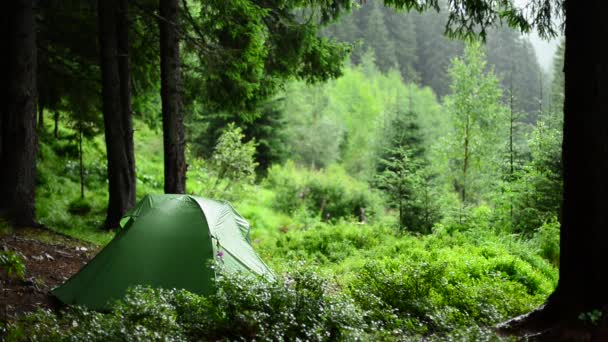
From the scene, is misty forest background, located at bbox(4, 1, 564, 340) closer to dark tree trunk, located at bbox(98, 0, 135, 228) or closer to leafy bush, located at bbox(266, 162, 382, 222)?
leafy bush, located at bbox(266, 162, 382, 222)

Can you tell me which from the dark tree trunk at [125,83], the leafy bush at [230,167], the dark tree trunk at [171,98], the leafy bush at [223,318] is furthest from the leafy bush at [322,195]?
the leafy bush at [223,318]

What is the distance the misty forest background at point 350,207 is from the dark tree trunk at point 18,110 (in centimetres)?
181

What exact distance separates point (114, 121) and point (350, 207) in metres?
10.7

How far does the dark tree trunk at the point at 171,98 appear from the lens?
8820 mm

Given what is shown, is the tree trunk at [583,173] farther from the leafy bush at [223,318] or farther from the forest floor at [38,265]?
the forest floor at [38,265]

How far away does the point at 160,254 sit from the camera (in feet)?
20.4

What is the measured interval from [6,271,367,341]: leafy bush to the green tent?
134cm

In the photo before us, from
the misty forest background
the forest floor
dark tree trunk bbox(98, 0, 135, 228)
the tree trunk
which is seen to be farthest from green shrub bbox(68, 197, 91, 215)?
the tree trunk

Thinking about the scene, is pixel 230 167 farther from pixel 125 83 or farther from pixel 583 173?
pixel 583 173

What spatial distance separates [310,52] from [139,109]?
15.9 feet

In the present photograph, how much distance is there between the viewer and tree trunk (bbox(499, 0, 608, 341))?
15.0 ft

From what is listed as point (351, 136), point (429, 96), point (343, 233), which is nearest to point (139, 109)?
point (343, 233)

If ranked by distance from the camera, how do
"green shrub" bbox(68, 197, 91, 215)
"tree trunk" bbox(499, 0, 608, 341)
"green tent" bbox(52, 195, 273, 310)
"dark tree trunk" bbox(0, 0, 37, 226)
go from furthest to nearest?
"green shrub" bbox(68, 197, 91, 215) < "dark tree trunk" bbox(0, 0, 37, 226) < "green tent" bbox(52, 195, 273, 310) < "tree trunk" bbox(499, 0, 608, 341)

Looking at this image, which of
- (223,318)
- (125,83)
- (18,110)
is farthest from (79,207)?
(223,318)
